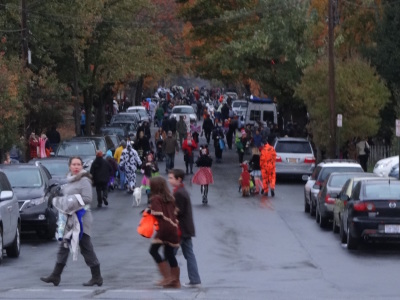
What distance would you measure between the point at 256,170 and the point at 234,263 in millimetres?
15433

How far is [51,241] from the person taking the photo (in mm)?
24016

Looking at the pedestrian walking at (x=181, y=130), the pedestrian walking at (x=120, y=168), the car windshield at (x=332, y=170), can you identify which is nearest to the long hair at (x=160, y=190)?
the car windshield at (x=332, y=170)

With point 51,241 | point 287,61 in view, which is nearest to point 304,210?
point 51,241

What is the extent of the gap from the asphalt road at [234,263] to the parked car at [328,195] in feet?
1.19

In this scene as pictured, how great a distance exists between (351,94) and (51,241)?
2131 cm

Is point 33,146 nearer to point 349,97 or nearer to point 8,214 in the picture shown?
point 349,97

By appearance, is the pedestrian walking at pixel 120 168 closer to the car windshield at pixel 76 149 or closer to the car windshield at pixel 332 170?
the car windshield at pixel 76 149

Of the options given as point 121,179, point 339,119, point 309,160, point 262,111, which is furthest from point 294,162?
point 262,111

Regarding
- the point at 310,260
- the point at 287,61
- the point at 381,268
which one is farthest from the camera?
the point at 287,61

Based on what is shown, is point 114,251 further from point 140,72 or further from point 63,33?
point 140,72

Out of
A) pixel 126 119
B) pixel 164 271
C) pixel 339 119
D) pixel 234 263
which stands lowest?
pixel 234 263

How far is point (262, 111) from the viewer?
2329 inches

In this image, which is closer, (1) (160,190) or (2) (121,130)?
(1) (160,190)

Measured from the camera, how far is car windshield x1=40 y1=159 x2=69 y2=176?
31578 mm
